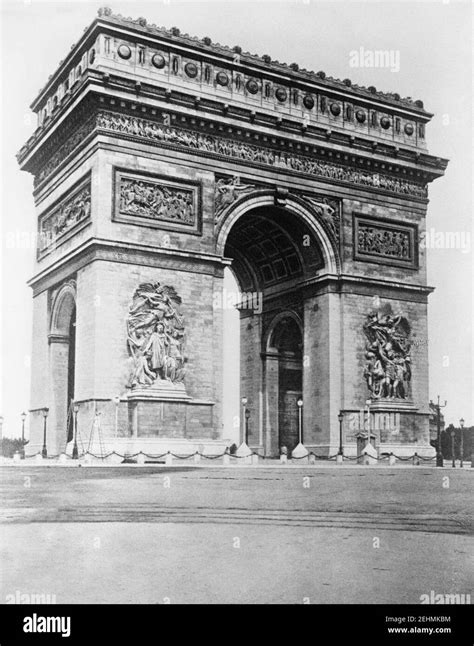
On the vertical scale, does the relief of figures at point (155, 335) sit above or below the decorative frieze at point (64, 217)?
below

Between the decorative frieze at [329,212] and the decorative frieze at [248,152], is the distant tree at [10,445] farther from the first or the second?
the decorative frieze at [329,212]

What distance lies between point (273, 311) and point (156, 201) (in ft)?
32.2

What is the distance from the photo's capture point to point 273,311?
126 ft

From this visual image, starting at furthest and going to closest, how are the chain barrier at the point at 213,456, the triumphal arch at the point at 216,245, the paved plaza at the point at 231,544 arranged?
the triumphal arch at the point at 216,245, the chain barrier at the point at 213,456, the paved plaza at the point at 231,544

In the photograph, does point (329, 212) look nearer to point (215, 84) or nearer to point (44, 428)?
point (215, 84)

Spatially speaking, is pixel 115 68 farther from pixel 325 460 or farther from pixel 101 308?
pixel 325 460

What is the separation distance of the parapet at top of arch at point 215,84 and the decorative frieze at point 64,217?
311cm

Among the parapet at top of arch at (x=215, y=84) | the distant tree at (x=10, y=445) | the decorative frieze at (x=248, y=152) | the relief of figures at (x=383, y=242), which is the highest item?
the parapet at top of arch at (x=215, y=84)

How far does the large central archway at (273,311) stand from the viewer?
116 ft

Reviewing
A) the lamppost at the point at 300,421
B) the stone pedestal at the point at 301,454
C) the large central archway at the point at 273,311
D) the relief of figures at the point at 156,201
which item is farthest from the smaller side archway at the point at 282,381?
the relief of figures at the point at 156,201

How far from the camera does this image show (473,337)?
13336 mm

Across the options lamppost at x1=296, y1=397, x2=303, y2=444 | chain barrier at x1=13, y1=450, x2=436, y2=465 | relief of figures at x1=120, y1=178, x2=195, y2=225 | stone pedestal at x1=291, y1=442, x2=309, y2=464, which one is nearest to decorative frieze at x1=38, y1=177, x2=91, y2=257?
relief of figures at x1=120, y1=178, x2=195, y2=225

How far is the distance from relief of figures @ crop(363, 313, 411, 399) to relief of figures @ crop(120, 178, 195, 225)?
29.7 ft

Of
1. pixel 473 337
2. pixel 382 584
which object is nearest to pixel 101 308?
pixel 473 337
